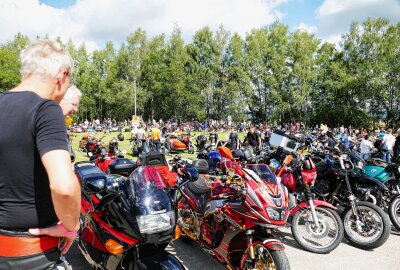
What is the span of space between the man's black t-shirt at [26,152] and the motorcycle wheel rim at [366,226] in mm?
4257

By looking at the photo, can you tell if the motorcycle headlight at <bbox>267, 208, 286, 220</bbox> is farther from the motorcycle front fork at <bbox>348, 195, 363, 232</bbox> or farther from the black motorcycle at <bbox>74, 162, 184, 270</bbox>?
the motorcycle front fork at <bbox>348, 195, 363, 232</bbox>

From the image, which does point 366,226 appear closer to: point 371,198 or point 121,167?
point 371,198

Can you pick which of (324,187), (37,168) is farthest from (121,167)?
(37,168)

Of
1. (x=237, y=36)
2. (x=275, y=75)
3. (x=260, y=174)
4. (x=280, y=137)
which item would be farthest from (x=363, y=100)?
(x=260, y=174)

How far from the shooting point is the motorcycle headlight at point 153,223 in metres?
2.40

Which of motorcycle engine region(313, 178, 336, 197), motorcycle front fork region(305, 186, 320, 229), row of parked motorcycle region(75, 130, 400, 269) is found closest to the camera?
row of parked motorcycle region(75, 130, 400, 269)

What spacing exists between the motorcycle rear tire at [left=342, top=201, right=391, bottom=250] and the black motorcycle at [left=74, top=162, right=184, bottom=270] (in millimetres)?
2962

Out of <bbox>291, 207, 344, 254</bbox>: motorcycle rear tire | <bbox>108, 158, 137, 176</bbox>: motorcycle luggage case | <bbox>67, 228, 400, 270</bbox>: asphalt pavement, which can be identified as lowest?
<bbox>67, 228, 400, 270</bbox>: asphalt pavement

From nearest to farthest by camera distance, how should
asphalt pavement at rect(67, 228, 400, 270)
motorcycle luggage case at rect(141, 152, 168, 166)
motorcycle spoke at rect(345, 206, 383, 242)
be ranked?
1. asphalt pavement at rect(67, 228, 400, 270)
2. motorcycle spoke at rect(345, 206, 383, 242)
3. motorcycle luggage case at rect(141, 152, 168, 166)

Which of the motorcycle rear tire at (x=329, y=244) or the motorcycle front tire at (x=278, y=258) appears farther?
the motorcycle rear tire at (x=329, y=244)

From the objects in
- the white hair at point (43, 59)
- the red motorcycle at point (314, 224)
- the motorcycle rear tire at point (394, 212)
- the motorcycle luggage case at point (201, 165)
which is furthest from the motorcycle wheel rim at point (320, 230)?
the white hair at point (43, 59)

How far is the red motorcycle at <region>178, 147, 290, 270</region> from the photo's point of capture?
2945mm

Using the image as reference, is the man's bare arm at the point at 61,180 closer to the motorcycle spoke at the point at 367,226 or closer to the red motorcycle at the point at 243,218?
the red motorcycle at the point at 243,218

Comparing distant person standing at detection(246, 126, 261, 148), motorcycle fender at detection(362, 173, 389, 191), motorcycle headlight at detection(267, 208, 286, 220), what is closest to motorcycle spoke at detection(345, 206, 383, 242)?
motorcycle fender at detection(362, 173, 389, 191)
